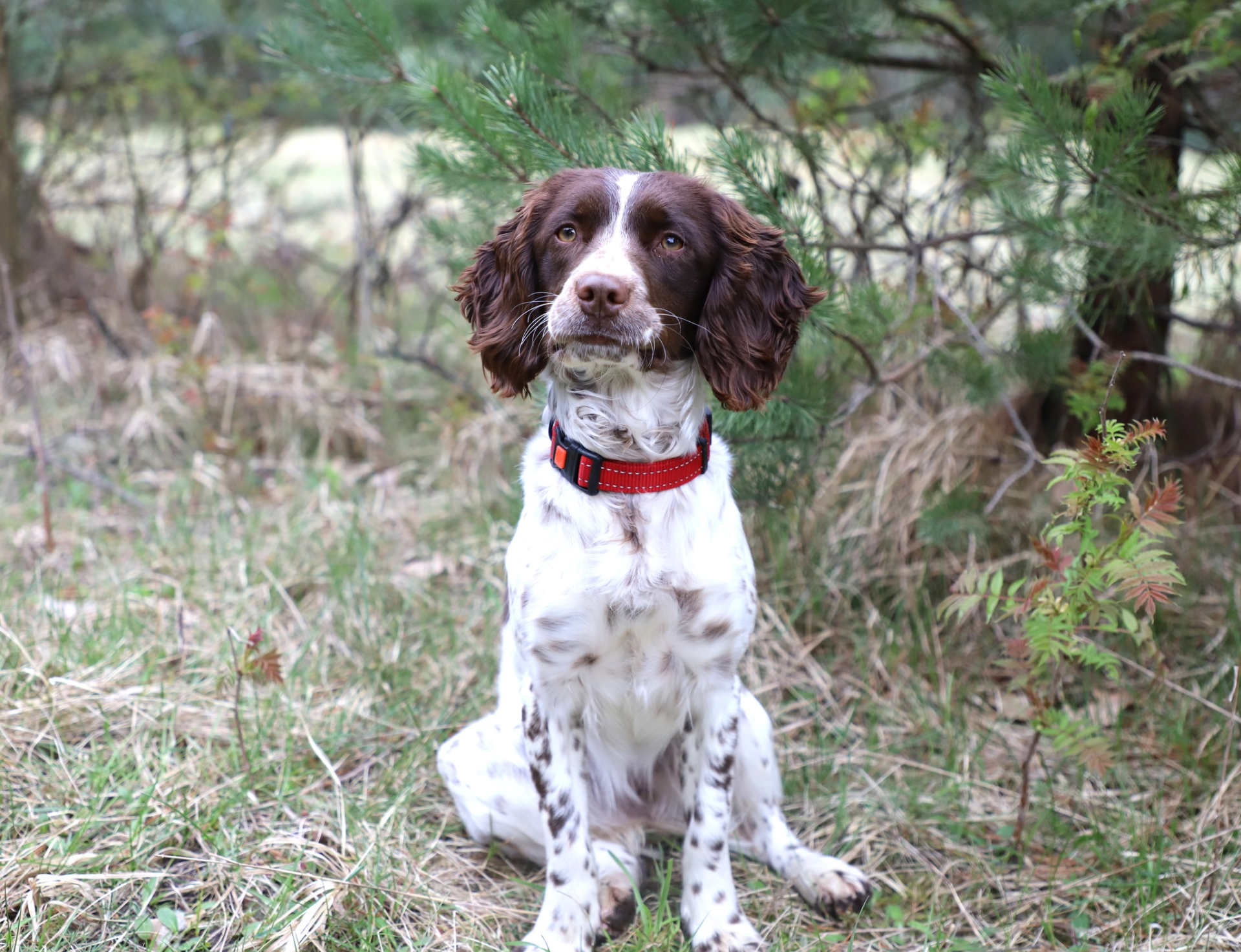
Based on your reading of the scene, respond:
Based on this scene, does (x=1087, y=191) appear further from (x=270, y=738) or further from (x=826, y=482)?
(x=270, y=738)

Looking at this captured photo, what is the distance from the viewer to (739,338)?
2141 mm

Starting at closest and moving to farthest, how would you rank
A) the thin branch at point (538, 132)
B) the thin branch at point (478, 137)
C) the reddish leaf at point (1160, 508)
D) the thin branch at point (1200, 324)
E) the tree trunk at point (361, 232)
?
the reddish leaf at point (1160, 508) → the thin branch at point (538, 132) → the thin branch at point (478, 137) → the thin branch at point (1200, 324) → the tree trunk at point (361, 232)

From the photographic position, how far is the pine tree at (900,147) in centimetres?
252

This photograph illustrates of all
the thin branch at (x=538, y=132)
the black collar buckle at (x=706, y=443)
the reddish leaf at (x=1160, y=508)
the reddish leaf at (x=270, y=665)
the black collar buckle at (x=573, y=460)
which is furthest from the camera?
the thin branch at (x=538, y=132)

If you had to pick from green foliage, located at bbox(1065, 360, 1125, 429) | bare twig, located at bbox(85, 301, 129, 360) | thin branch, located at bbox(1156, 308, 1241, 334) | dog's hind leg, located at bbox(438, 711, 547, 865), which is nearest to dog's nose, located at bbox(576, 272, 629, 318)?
dog's hind leg, located at bbox(438, 711, 547, 865)

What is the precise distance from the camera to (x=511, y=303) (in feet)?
7.31

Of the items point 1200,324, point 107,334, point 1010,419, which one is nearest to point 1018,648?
point 1010,419

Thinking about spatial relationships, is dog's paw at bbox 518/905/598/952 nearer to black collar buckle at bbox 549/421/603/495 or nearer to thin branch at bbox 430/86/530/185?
black collar buckle at bbox 549/421/603/495

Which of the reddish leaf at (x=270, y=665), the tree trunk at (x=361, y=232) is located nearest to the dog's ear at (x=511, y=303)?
the reddish leaf at (x=270, y=665)

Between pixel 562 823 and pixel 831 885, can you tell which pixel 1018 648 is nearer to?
pixel 831 885

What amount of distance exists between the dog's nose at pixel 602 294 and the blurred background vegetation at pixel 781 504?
654 mm

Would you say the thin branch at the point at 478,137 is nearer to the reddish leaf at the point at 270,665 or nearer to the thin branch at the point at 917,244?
the thin branch at the point at 917,244

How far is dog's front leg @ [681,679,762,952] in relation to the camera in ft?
7.18

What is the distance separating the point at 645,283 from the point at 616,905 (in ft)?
4.25
